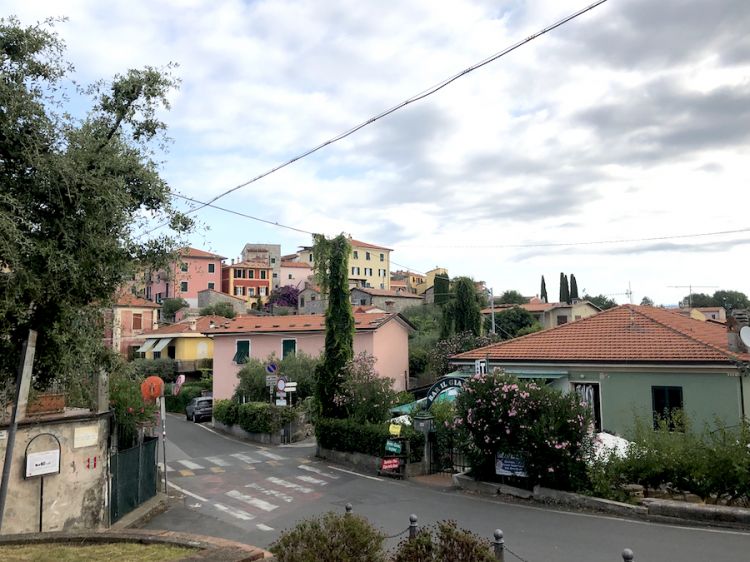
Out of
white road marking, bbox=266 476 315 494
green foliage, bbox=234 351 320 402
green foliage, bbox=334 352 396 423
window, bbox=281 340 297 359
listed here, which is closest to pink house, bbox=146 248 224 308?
window, bbox=281 340 297 359

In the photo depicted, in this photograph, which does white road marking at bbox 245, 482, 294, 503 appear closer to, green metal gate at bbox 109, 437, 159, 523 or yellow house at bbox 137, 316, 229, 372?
green metal gate at bbox 109, 437, 159, 523

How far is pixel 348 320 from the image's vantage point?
77.9 feet

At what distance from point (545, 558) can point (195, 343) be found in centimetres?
4669

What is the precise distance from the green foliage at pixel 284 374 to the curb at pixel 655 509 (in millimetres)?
17905

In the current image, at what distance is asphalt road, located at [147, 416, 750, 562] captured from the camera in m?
9.70

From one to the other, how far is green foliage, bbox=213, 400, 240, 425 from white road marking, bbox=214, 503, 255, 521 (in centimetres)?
1564

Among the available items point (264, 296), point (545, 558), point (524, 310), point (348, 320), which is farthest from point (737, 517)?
point (264, 296)

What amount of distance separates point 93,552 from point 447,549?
457 cm

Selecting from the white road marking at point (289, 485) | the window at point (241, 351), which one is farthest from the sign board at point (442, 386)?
the window at point (241, 351)

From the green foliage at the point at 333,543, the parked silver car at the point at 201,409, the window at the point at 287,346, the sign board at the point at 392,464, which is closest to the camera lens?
the green foliage at the point at 333,543

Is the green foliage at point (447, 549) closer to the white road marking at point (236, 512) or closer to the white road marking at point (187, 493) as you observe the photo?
the white road marking at point (236, 512)

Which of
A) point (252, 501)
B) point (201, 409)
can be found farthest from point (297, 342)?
point (252, 501)

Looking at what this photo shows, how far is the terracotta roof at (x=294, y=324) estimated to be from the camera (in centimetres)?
3510

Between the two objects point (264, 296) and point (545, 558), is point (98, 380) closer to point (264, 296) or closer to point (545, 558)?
point (545, 558)
